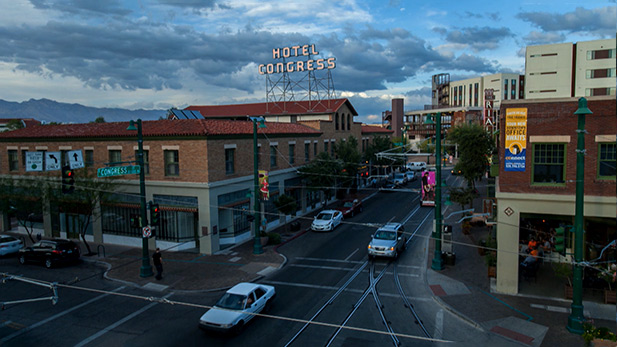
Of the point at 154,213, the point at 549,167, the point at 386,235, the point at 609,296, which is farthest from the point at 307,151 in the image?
the point at 609,296

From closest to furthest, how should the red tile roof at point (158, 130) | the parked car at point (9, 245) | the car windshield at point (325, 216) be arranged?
1. the red tile roof at point (158, 130)
2. the parked car at point (9, 245)
3. the car windshield at point (325, 216)

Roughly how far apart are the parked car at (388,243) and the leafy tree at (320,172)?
474 inches

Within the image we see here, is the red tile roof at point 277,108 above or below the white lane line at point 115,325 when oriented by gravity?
above

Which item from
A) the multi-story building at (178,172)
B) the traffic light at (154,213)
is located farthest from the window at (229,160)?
the traffic light at (154,213)

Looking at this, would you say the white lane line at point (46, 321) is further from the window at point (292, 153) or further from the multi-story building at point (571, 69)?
the multi-story building at point (571, 69)

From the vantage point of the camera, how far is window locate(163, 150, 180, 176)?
28.7 meters

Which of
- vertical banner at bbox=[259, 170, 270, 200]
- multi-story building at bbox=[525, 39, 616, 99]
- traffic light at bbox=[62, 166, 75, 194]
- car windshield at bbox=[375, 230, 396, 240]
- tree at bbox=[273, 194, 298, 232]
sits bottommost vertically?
car windshield at bbox=[375, 230, 396, 240]

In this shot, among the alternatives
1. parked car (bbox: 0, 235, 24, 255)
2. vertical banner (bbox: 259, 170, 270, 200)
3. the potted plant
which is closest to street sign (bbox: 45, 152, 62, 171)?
parked car (bbox: 0, 235, 24, 255)

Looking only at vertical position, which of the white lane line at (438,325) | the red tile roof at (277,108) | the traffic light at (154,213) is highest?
the red tile roof at (277,108)

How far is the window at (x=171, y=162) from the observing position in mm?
28719

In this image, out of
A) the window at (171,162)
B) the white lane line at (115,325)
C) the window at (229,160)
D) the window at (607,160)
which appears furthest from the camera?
the window at (229,160)

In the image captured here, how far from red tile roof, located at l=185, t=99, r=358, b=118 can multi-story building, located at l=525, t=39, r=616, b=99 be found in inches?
1060

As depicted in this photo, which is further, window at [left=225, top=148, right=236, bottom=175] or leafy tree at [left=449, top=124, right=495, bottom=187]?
leafy tree at [left=449, top=124, right=495, bottom=187]

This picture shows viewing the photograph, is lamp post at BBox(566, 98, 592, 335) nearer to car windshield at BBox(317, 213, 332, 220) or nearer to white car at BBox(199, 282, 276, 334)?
white car at BBox(199, 282, 276, 334)
